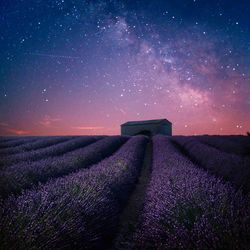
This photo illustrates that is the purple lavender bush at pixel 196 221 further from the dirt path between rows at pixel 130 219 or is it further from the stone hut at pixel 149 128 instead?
the stone hut at pixel 149 128

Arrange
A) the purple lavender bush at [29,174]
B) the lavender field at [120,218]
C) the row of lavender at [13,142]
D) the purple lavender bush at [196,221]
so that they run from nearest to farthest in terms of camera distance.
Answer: the purple lavender bush at [196,221], the lavender field at [120,218], the purple lavender bush at [29,174], the row of lavender at [13,142]

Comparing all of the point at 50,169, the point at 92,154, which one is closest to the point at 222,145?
the point at 92,154

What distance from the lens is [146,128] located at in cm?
4238

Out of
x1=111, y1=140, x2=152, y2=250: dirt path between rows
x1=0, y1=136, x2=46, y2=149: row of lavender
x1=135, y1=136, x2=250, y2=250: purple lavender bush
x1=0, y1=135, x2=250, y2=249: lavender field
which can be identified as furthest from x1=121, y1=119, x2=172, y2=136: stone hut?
x1=135, y1=136, x2=250, y2=250: purple lavender bush

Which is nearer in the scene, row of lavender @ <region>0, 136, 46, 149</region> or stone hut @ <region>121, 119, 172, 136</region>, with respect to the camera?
row of lavender @ <region>0, 136, 46, 149</region>

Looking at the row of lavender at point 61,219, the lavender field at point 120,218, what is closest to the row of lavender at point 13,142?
the lavender field at point 120,218

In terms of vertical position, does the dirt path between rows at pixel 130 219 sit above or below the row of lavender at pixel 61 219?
below

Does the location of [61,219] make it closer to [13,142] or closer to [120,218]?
[120,218]

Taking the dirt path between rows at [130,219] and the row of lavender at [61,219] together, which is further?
the dirt path between rows at [130,219]

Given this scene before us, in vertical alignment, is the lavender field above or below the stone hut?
below

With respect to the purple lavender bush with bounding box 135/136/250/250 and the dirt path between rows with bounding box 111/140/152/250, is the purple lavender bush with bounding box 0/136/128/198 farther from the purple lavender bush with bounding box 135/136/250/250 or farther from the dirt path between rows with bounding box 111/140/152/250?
the purple lavender bush with bounding box 135/136/250/250

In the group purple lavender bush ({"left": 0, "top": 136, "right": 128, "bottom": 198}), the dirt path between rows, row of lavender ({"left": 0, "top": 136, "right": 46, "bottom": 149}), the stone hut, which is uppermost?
the stone hut

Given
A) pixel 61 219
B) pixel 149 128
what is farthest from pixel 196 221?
pixel 149 128

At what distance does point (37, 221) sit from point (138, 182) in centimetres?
629
